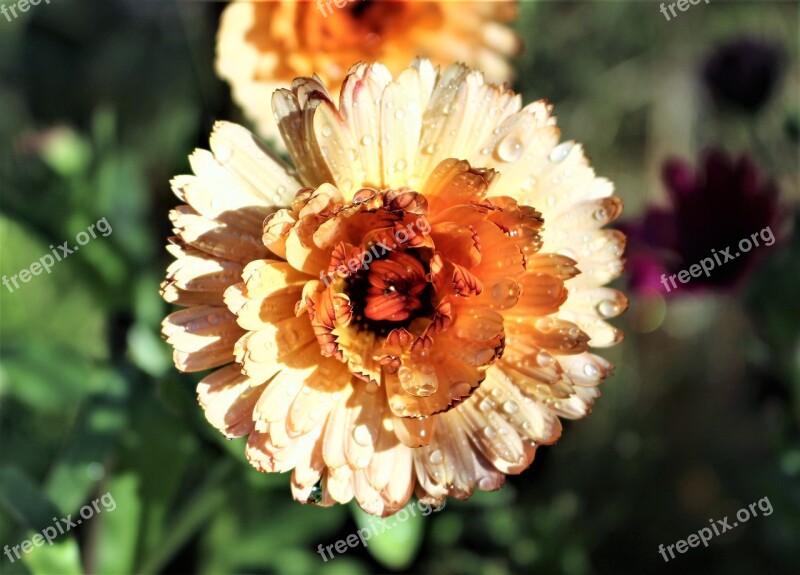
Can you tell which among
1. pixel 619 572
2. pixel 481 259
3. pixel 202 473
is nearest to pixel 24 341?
pixel 202 473

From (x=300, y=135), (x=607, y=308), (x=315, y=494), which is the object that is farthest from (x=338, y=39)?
(x=315, y=494)

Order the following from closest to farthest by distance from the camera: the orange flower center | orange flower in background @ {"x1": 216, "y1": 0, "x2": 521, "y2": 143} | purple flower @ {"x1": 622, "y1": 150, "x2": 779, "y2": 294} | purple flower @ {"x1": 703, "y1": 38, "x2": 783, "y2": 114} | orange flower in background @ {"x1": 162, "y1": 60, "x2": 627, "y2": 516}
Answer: orange flower in background @ {"x1": 162, "y1": 60, "x2": 627, "y2": 516} < the orange flower center < orange flower in background @ {"x1": 216, "y1": 0, "x2": 521, "y2": 143} < purple flower @ {"x1": 622, "y1": 150, "x2": 779, "y2": 294} < purple flower @ {"x1": 703, "y1": 38, "x2": 783, "y2": 114}

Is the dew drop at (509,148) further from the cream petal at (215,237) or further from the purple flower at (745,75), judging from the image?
the purple flower at (745,75)

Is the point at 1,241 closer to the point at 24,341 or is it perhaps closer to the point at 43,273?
the point at 43,273

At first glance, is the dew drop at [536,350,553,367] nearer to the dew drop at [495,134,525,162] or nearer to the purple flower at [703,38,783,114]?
the dew drop at [495,134,525,162]

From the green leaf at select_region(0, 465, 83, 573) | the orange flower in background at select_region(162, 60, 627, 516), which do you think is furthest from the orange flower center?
the green leaf at select_region(0, 465, 83, 573)

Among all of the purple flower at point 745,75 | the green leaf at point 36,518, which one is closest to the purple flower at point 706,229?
the purple flower at point 745,75
